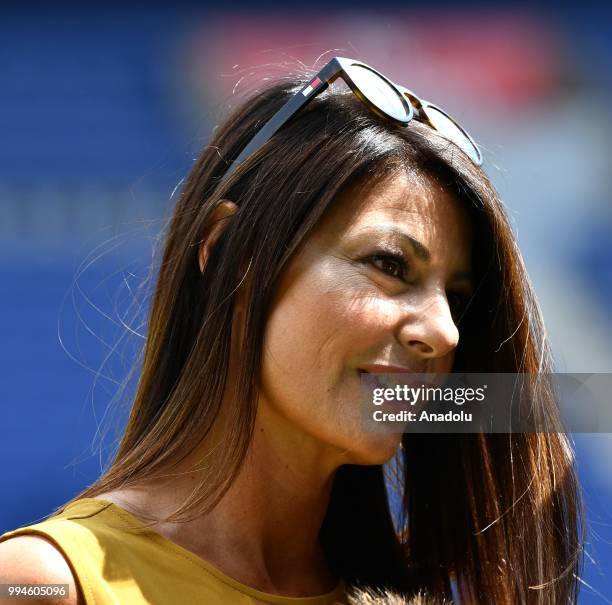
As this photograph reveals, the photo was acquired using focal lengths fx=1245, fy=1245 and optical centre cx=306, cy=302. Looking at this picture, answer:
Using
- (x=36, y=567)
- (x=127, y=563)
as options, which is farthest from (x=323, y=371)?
(x=36, y=567)

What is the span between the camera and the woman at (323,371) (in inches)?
71.4

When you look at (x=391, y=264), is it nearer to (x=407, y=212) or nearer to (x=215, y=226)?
(x=407, y=212)

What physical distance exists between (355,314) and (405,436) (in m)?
0.41

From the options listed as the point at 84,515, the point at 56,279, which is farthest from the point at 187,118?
the point at 84,515

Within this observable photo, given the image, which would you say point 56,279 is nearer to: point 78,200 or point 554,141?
point 78,200

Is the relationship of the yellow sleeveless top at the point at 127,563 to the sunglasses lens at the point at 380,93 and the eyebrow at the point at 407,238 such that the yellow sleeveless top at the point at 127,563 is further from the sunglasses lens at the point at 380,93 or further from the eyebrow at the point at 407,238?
the sunglasses lens at the point at 380,93

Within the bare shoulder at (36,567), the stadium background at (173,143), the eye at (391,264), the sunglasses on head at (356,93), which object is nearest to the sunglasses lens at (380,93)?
the sunglasses on head at (356,93)

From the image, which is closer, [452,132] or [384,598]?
[384,598]

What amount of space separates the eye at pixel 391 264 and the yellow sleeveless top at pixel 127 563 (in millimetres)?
504

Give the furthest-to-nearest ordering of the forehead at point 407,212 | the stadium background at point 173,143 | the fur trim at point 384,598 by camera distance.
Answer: the stadium background at point 173,143 → the forehead at point 407,212 → the fur trim at point 384,598

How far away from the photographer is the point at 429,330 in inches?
72.8

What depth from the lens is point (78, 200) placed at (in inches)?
137

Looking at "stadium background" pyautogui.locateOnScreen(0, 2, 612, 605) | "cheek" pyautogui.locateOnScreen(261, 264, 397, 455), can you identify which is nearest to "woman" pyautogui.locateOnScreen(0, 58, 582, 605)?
"cheek" pyautogui.locateOnScreen(261, 264, 397, 455)

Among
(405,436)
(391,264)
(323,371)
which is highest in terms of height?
(391,264)
